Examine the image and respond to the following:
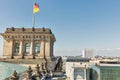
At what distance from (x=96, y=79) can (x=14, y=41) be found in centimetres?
1937

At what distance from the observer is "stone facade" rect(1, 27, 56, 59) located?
39.2 meters

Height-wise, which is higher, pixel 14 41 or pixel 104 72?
pixel 14 41

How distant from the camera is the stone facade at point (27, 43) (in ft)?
129

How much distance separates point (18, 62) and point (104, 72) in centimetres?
1823

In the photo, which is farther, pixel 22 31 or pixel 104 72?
pixel 22 31

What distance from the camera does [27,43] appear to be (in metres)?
39.8

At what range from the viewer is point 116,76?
3222cm

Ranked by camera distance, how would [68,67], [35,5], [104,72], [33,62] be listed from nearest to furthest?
[104,72]
[68,67]
[33,62]
[35,5]

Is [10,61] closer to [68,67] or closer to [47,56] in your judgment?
[47,56]

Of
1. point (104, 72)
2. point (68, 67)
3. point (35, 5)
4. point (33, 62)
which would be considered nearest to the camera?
point (104, 72)

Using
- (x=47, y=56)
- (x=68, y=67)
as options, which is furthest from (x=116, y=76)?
(x=47, y=56)

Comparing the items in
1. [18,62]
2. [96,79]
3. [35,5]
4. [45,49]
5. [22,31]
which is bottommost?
[96,79]

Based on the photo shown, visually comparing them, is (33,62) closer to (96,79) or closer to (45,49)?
(45,49)

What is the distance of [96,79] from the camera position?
32.7m
